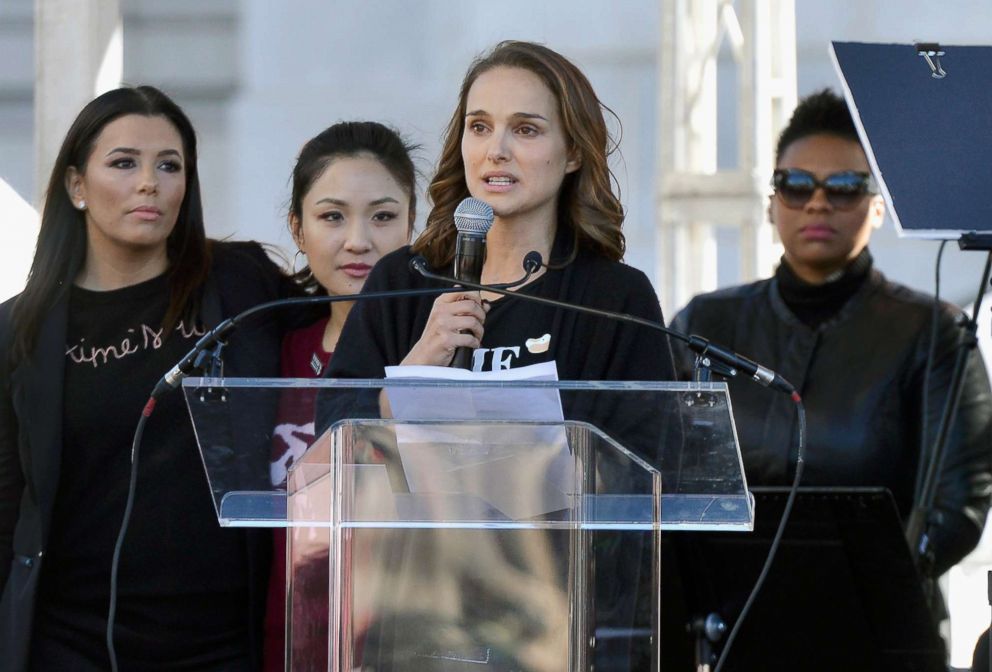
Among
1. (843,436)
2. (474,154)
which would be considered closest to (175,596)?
(474,154)

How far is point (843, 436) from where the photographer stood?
Result: 10.6ft

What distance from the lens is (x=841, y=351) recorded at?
3348 mm

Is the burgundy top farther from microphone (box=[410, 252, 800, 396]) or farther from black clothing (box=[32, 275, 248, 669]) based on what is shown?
microphone (box=[410, 252, 800, 396])

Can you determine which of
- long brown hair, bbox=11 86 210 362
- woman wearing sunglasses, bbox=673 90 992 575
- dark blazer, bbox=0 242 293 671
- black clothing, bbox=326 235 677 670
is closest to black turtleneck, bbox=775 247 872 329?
woman wearing sunglasses, bbox=673 90 992 575

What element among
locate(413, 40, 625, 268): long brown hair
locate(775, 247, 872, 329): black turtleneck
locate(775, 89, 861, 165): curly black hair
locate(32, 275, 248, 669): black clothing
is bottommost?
locate(32, 275, 248, 669): black clothing

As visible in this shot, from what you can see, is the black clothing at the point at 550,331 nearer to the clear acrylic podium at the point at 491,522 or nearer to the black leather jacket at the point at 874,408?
the clear acrylic podium at the point at 491,522

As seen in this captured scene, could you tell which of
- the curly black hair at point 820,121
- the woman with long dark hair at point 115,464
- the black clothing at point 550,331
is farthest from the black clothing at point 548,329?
the curly black hair at point 820,121

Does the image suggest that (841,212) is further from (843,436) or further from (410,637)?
(410,637)

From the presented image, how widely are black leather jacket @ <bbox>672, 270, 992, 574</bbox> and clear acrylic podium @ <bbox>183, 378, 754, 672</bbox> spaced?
4.40ft

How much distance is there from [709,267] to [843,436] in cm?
190

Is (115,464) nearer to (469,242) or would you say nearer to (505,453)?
(469,242)

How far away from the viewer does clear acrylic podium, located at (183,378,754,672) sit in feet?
6.10

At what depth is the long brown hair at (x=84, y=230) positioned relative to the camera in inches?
113

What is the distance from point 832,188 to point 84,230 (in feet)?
5.25
